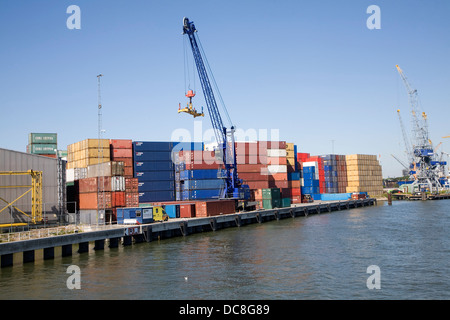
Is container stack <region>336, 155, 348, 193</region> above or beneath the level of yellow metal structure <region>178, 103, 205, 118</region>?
beneath

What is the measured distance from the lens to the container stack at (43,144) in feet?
266

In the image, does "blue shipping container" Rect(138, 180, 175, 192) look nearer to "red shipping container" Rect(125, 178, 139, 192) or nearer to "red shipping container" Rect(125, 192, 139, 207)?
"red shipping container" Rect(125, 178, 139, 192)

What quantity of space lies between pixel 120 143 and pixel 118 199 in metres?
24.0

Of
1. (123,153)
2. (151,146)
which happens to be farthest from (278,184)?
(123,153)

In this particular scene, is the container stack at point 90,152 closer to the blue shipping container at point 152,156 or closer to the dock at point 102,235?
the blue shipping container at point 152,156

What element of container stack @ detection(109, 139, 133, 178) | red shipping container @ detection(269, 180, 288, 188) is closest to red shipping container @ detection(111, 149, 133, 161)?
container stack @ detection(109, 139, 133, 178)

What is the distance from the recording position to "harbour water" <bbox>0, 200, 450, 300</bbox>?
86.8 feet

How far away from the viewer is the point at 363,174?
145875mm

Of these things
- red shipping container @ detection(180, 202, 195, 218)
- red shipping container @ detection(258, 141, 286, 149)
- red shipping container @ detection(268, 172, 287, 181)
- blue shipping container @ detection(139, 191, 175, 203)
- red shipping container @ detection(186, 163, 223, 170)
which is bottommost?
red shipping container @ detection(180, 202, 195, 218)

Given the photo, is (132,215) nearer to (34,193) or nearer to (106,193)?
(106,193)

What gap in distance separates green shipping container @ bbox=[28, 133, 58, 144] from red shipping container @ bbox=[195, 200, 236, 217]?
122 feet

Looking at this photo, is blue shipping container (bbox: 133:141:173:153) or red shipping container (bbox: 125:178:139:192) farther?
blue shipping container (bbox: 133:141:173:153)

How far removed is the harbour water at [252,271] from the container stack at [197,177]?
29194 mm
